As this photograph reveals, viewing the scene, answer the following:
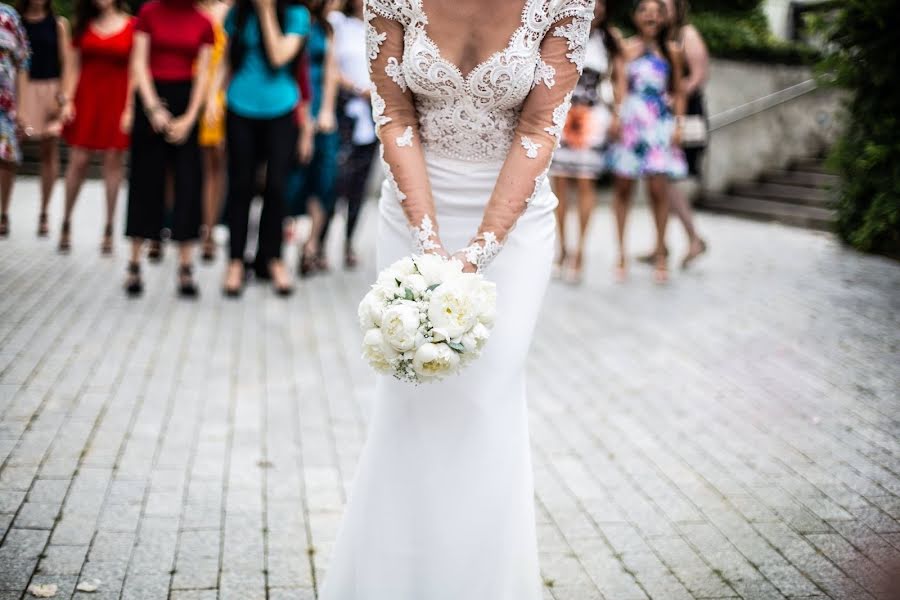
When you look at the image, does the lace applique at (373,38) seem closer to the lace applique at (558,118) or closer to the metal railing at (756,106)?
the lace applique at (558,118)

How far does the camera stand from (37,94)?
977cm

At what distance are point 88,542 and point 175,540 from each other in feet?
1.13

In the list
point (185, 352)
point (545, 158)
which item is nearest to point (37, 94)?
point (185, 352)

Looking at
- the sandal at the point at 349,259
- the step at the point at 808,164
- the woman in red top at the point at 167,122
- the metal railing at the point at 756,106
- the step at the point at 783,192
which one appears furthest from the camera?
the metal railing at the point at 756,106

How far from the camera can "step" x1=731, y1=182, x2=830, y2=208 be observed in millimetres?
14802

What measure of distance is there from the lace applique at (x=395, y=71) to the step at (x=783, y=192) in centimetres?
1243

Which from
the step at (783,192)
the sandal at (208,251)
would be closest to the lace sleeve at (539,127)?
the sandal at (208,251)

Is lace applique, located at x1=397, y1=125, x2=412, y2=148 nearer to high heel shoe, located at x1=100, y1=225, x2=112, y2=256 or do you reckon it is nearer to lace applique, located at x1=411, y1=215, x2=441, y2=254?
lace applique, located at x1=411, y1=215, x2=441, y2=254

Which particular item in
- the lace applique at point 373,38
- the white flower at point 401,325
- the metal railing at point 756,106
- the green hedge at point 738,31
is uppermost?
the green hedge at point 738,31

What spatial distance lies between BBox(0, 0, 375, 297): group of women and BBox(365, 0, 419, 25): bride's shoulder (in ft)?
15.9

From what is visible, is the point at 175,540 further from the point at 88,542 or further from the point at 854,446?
the point at 854,446

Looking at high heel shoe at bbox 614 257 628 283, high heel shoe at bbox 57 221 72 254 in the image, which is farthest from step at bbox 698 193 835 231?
high heel shoe at bbox 57 221 72 254

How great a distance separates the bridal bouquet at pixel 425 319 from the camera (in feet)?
9.19

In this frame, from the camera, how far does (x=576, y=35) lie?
Answer: 3.28 m
